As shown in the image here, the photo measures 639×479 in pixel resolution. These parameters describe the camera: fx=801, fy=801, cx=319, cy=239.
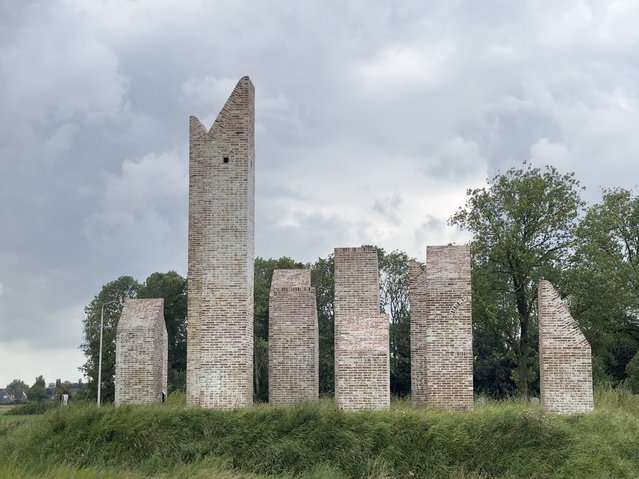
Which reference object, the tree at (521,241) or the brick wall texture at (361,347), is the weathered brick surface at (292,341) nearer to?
the brick wall texture at (361,347)

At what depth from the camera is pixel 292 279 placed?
65.7ft

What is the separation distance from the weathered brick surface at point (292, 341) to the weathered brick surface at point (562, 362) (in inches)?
221

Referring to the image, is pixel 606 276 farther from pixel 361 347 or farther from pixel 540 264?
pixel 361 347

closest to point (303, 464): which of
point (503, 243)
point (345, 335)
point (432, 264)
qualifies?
point (345, 335)

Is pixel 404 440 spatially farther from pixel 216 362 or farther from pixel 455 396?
pixel 216 362

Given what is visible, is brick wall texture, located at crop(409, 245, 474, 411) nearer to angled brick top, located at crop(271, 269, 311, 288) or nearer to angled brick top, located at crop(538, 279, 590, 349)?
angled brick top, located at crop(538, 279, 590, 349)

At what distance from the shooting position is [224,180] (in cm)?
1848

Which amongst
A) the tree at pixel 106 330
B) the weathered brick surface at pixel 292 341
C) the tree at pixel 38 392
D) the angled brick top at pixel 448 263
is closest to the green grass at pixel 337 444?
the angled brick top at pixel 448 263

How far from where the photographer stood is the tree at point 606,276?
1161 inches

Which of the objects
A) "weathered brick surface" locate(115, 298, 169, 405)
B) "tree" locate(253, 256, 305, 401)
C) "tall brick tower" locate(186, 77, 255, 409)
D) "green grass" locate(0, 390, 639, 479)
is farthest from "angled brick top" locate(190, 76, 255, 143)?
"tree" locate(253, 256, 305, 401)

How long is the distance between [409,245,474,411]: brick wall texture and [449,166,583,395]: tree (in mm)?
11987

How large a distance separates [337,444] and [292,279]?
5375 millimetres

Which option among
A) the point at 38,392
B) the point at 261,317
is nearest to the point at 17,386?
the point at 38,392

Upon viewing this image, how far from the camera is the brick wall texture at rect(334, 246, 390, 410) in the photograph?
55.1 feet
